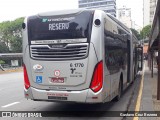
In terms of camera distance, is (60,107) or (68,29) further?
(60,107)

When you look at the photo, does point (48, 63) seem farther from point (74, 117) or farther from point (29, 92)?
point (74, 117)

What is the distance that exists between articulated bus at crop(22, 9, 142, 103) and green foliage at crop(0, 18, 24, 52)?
78.4m

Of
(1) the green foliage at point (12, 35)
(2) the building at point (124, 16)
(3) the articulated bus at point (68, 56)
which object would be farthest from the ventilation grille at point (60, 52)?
(2) the building at point (124, 16)

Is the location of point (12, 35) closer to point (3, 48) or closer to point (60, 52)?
point (3, 48)

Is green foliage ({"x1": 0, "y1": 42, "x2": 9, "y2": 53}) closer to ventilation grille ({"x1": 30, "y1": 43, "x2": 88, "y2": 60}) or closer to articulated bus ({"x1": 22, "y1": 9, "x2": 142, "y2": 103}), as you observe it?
articulated bus ({"x1": 22, "y1": 9, "x2": 142, "y2": 103})

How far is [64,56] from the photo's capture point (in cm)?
879

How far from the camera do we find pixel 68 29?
348 inches

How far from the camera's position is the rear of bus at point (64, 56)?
8.52 meters

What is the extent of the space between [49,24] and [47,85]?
5.96ft

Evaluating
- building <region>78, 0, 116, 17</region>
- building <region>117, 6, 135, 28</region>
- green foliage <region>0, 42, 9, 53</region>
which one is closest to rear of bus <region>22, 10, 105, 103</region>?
green foliage <region>0, 42, 9, 53</region>

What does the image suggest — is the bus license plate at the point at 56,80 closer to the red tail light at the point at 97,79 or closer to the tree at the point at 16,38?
the red tail light at the point at 97,79

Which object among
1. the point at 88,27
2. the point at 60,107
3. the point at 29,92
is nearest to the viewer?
the point at 88,27

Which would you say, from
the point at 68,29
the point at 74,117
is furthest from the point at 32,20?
the point at 74,117

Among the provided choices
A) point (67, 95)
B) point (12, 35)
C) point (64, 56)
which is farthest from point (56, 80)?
point (12, 35)
